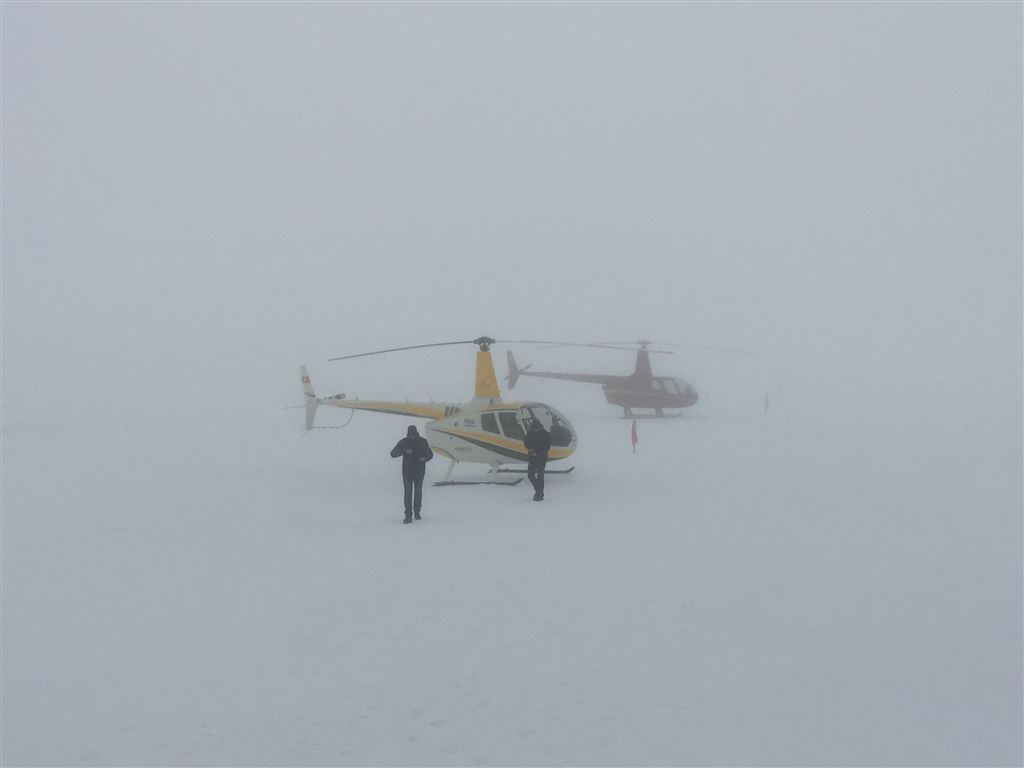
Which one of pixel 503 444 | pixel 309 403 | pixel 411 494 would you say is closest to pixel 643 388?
pixel 309 403

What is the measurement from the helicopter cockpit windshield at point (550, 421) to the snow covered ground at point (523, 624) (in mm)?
934

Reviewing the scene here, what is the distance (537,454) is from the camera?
1246 cm

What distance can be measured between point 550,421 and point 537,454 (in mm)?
1441

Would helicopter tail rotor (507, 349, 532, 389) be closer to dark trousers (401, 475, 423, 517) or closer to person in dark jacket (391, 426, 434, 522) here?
dark trousers (401, 475, 423, 517)

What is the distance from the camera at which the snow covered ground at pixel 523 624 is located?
15.7ft

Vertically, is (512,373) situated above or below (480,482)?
above

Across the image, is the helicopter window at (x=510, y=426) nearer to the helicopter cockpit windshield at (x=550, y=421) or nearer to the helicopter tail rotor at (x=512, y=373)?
the helicopter cockpit windshield at (x=550, y=421)

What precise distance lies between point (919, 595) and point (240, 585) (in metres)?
7.33

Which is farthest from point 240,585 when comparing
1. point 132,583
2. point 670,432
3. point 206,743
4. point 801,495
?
point 670,432

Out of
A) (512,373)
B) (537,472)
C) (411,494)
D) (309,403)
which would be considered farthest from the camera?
(512,373)

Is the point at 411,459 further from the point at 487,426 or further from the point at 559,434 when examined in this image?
the point at 559,434

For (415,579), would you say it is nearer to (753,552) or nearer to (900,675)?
(753,552)

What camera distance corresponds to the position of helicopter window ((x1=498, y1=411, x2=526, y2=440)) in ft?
45.0

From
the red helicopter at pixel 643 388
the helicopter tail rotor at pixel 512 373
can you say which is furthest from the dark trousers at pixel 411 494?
the helicopter tail rotor at pixel 512 373
